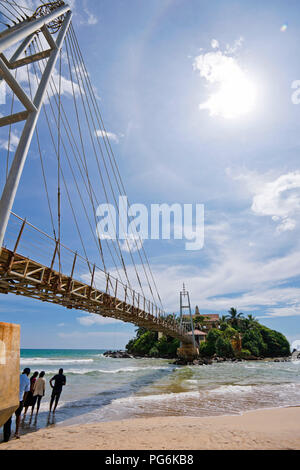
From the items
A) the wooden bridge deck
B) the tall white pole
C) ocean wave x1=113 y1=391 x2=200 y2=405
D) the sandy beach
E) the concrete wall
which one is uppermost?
the tall white pole

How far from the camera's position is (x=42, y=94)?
6.79 meters

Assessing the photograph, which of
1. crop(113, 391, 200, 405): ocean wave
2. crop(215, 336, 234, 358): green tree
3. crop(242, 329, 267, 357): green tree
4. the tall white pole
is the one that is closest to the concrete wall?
the tall white pole

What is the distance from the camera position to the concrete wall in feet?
15.5

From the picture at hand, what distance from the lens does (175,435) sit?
20.0ft

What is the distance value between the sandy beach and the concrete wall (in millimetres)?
1623

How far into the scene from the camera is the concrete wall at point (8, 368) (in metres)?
4.71

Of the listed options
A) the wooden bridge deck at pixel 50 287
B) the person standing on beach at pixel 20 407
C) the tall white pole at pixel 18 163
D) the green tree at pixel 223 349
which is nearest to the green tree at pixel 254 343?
the green tree at pixel 223 349

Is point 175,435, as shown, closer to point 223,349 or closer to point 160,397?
point 160,397

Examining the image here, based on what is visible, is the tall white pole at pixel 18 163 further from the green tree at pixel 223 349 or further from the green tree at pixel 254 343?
the green tree at pixel 254 343

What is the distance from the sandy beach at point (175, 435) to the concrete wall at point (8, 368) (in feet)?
5.32

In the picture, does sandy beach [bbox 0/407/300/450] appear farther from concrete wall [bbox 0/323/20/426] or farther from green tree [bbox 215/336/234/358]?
green tree [bbox 215/336/234/358]
